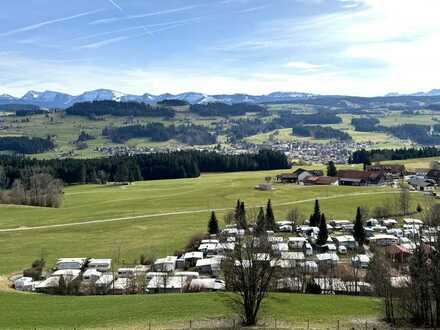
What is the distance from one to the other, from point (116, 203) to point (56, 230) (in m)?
25.5

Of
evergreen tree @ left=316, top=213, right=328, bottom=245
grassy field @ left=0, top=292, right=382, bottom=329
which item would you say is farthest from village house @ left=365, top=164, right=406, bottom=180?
grassy field @ left=0, top=292, right=382, bottom=329

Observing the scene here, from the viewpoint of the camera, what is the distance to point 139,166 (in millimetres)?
154750

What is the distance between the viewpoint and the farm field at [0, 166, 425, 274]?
6053 centimetres

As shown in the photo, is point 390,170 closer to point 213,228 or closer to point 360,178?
point 360,178

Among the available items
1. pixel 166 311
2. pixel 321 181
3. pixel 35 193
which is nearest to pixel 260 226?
pixel 166 311

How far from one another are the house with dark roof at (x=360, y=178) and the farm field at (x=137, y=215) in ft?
31.9

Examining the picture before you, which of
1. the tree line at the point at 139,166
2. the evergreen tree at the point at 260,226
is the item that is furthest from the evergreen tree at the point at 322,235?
the tree line at the point at 139,166

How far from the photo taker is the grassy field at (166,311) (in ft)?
103

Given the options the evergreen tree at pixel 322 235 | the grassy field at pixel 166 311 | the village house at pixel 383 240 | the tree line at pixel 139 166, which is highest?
the grassy field at pixel 166 311

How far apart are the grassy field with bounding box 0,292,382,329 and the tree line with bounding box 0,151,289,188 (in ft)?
318

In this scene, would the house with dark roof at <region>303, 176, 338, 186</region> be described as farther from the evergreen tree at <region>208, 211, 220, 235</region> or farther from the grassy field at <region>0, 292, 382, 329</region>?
the grassy field at <region>0, 292, 382, 329</region>

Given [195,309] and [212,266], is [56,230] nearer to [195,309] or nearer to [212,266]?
[212,266]

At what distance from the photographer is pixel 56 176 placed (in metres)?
139

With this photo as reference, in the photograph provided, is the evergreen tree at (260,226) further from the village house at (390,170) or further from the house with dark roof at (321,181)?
the village house at (390,170)
